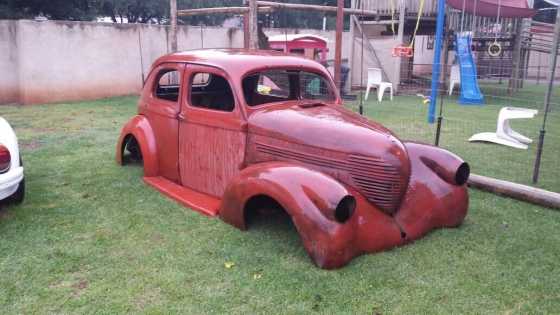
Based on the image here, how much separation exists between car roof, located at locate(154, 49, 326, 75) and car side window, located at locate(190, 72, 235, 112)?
20cm

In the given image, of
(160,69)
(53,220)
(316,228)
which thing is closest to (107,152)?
(160,69)

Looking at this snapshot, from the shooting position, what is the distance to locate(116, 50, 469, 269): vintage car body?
3.30m

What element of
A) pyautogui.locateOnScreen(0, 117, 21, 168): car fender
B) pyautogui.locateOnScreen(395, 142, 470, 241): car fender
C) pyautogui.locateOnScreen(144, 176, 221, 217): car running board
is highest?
pyautogui.locateOnScreen(0, 117, 21, 168): car fender

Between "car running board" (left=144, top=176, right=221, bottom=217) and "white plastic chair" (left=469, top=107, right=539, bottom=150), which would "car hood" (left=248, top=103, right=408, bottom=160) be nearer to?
"car running board" (left=144, top=176, right=221, bottom=217)

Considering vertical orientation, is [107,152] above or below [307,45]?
below

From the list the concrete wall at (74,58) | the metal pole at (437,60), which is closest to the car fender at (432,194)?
the metal pole at (437,60)

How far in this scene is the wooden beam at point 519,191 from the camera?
4.58 m

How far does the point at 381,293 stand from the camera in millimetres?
3025

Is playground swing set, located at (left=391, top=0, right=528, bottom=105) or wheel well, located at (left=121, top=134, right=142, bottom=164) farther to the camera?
playground swing set, located at (left=391, top=0, right=528, bottom=105)

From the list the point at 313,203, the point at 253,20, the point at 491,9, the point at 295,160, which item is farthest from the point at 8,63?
the point at 491,9

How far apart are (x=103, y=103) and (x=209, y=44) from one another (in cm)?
417

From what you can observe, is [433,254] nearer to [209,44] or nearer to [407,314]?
[407,314]

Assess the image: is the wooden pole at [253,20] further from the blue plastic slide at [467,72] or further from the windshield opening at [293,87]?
the blue plastic slide at [467,72]

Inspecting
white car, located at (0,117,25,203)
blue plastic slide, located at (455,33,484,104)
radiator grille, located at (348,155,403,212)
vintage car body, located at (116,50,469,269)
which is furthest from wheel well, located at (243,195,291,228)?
blue plastic slide, located at (455,33,484,104)
